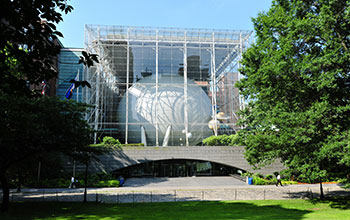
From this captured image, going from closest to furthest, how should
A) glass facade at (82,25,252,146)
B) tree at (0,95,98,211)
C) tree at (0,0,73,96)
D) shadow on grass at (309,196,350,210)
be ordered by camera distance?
tree at (0,0,73,96), tree at (0,95,98,211), shadow on grass at (309,196,350,210), glass facade at (82,25,252,146)

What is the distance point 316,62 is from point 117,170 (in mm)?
25498

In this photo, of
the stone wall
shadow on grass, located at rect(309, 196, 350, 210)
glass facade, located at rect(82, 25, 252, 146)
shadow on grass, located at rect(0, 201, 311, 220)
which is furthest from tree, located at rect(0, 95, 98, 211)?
glass facade, located at rect(82, 25, 252, 146)

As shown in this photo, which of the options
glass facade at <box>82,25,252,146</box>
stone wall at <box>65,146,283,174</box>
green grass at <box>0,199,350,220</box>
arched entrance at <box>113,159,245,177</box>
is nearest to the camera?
green grass at <box>0,199,350,220</box>

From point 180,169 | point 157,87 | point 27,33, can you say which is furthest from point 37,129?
point 157,87

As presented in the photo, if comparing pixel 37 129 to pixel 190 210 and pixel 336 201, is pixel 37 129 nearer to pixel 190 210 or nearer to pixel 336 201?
pixel 190 210

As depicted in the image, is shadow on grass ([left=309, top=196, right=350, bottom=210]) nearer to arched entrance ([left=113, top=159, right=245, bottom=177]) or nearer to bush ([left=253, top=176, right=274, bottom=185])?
bush ([left=253, top=176, right=274, bottom=185])

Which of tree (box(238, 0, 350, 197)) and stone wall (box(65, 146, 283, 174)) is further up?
tree (box(238, 0, 350, 197))

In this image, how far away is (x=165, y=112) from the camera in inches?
1618

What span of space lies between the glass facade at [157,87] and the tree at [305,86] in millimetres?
22311

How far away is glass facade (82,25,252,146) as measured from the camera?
40.7 meters

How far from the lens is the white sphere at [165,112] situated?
41.1m

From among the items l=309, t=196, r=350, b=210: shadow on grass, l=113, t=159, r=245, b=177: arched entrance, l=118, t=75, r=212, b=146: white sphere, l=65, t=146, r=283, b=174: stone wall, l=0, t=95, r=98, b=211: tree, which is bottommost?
l=309, t=196, r=350, b=210: shadow on grass

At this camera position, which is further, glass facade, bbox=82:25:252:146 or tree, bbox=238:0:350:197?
glass facade, bbox=82:25:252:146

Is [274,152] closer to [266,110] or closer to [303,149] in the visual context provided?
[303,149]
